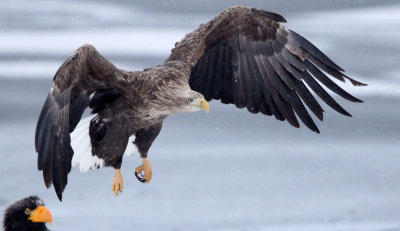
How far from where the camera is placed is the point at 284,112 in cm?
641

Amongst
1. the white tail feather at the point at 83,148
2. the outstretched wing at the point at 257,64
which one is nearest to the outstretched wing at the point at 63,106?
the white tail feather at the point at 83,148

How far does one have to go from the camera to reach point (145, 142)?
20.4ft

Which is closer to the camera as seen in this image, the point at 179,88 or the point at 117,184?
the point at 179,88

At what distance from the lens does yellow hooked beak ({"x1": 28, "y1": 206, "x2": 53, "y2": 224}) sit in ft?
18.7

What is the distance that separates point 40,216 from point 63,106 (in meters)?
0.71

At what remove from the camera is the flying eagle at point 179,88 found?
5.45m

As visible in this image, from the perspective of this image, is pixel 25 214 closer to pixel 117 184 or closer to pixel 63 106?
pixel 117 184

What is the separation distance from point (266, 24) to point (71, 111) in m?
1.43

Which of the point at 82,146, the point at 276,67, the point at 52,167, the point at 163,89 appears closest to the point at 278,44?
the point at 276,67

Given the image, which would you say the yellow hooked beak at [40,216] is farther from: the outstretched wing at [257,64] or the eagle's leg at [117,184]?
the outstretched wing at [257,64]

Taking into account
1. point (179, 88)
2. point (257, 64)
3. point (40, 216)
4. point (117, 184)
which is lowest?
point (40, 216)

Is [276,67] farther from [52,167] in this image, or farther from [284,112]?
[52,167]

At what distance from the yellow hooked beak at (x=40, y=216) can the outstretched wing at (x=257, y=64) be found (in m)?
Answer: 1.29

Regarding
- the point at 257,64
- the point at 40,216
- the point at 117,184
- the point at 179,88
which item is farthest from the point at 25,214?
the point at 257,64
